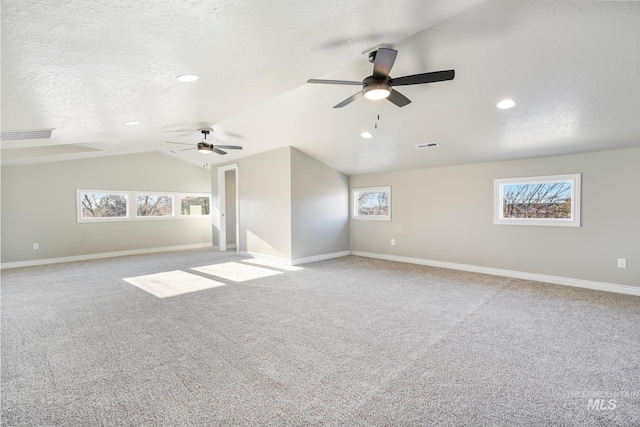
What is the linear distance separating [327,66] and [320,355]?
256 centimetres

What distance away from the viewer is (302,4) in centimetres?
171

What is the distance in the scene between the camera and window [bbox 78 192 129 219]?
726 centimetres

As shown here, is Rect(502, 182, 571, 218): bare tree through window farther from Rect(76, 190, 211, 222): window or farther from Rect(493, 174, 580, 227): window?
Rect(76, 190, 211, 222): window

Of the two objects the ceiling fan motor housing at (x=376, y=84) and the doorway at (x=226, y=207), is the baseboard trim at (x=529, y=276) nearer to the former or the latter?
the ceiling fan motor housing at (x=376, y=84)

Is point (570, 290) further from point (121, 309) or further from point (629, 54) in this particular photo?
point (121, 309)

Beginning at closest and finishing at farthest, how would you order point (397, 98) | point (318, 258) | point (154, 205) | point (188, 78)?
point (188, 78) < point (397, 98) < point (318, 258) < point (154, 205)

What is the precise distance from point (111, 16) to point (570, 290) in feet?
19.7

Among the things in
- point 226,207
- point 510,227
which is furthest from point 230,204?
point 510,227

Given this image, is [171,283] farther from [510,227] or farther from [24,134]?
[510,227]

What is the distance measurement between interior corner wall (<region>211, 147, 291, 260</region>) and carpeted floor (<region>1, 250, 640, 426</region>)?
6.89ft

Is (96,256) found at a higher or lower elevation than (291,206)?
lower

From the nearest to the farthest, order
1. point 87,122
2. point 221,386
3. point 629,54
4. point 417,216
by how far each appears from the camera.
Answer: point 221,386 < point 629,54 < point 87,122 < point 417,216

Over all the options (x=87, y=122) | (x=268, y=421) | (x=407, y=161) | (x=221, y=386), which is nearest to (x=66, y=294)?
(x=87, y=122)

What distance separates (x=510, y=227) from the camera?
5309 millimetres
